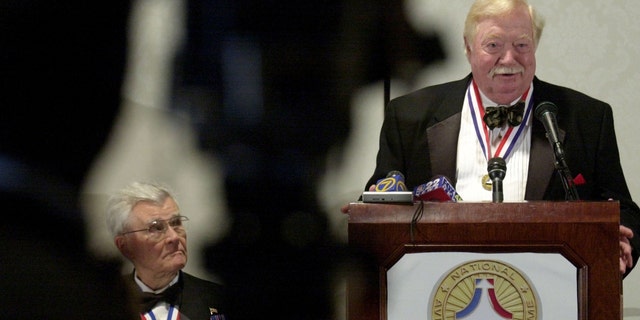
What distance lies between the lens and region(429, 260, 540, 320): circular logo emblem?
181 centimetres

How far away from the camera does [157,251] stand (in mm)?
2658

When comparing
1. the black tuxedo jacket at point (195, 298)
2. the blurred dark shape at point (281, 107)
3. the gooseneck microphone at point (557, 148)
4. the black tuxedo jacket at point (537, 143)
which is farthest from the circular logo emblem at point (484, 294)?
the blurred dark shape at point (281, 107)

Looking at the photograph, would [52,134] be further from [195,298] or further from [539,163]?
[539,163]

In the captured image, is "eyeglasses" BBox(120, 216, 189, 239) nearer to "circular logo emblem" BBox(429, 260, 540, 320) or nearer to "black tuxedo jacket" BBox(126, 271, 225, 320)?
"black tuxedo jacket" BBox(126, 271, 225, 320)

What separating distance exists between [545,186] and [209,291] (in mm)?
1141

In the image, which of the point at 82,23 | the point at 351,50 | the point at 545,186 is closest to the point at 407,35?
the point at 351,50

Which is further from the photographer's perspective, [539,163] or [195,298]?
[195,298]

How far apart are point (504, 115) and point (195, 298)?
1141mm

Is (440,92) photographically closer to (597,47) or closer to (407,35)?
(407,35)

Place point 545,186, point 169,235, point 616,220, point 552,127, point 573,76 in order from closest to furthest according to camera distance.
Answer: point 616,220 < point 552,127 < point 545,186 < point 169,235 < point 573,76

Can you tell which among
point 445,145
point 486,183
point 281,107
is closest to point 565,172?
point 486,183

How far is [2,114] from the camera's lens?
346 centimetres

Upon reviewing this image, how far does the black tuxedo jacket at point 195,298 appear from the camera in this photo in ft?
8.72

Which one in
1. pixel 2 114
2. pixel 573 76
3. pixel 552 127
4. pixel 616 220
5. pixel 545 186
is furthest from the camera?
pixel 2 114
